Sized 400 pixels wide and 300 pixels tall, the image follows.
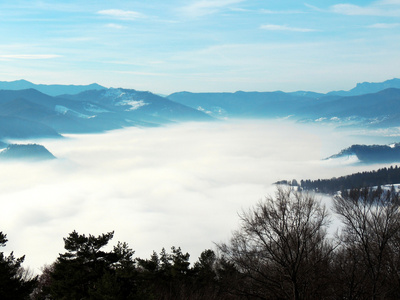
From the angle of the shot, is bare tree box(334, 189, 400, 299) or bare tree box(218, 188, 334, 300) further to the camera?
bare tree box(334, 189, 400, 299)

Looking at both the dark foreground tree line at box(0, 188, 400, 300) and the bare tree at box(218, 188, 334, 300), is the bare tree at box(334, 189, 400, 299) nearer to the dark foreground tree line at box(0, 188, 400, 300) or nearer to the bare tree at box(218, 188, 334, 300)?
the dark foreground tree line at box(0, 188, 400, 300)

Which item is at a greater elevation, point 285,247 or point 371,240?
point 285,247

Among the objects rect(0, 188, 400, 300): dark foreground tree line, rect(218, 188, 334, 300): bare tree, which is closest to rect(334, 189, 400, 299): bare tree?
rect(0, 188, 400, 300): dark foreground tree line

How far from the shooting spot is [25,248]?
549 ft

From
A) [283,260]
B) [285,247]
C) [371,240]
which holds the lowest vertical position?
[283,260]

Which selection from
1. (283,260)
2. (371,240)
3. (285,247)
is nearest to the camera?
(285,247)

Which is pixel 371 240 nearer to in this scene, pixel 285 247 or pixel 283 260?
pixel 283 260

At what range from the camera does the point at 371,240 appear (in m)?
20.9

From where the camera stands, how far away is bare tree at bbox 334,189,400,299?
1916cm

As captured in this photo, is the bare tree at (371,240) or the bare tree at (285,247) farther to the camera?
the bare tree at (371,240)

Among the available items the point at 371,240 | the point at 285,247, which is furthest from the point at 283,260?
the point at 371,240

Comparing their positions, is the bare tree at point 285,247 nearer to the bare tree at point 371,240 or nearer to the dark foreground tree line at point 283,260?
the dark foreground tree line at point 283,260

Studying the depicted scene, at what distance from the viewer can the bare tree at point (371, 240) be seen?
62.8ft

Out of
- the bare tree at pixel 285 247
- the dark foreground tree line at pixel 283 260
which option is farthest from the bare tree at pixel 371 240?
the bare tree at pixel 285 247
